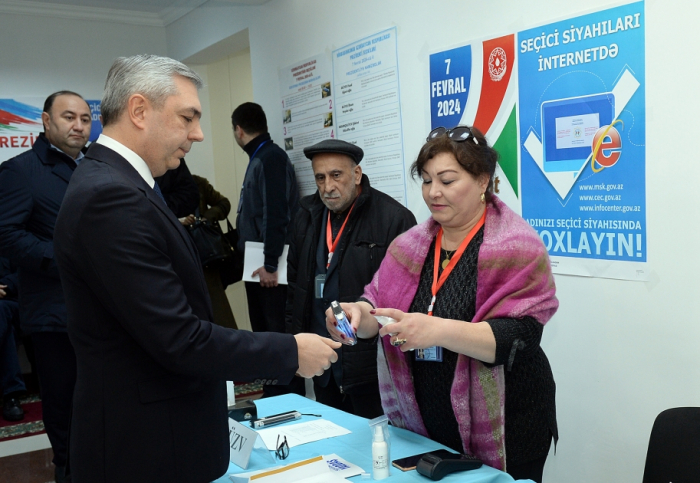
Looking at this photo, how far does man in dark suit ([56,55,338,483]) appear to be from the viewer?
132 cm

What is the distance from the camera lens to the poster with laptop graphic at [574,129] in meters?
2.39

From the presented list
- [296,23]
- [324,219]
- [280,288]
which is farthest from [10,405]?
[296,23]

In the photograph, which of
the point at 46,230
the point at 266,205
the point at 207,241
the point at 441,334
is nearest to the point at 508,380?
the point at 441,334

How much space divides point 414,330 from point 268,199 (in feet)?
8.43

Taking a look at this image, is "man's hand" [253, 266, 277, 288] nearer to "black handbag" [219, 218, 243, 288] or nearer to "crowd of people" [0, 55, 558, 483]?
"black handbag" [219, 218, 243, 288]

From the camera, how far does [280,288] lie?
14.0ft

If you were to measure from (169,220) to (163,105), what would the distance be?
275mm

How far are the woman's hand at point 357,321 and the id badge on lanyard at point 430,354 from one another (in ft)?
0.60

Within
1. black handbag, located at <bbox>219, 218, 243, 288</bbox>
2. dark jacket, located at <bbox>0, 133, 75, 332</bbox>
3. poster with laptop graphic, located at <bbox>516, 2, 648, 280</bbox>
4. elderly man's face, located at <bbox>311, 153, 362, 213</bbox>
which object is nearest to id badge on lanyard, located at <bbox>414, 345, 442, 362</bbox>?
poster with laptop graphic, located at <bbox>516, 2, 648, 280</bbox>

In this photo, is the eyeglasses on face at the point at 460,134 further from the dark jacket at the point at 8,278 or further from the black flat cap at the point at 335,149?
the dark jacket at the point at 8,278

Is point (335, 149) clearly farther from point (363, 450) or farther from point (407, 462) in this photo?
point (407, 462)

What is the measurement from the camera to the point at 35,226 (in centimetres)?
316

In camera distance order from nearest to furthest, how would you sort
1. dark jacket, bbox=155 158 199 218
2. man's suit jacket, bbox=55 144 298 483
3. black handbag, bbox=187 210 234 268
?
1. man's suit jacket, bbox=55 144 298 483
2. dark jacket, bbox=155 158 199 218
3. black handbag, bbox=187 210 234 268

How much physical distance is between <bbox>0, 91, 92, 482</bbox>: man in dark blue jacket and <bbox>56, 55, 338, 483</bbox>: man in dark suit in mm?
1807
